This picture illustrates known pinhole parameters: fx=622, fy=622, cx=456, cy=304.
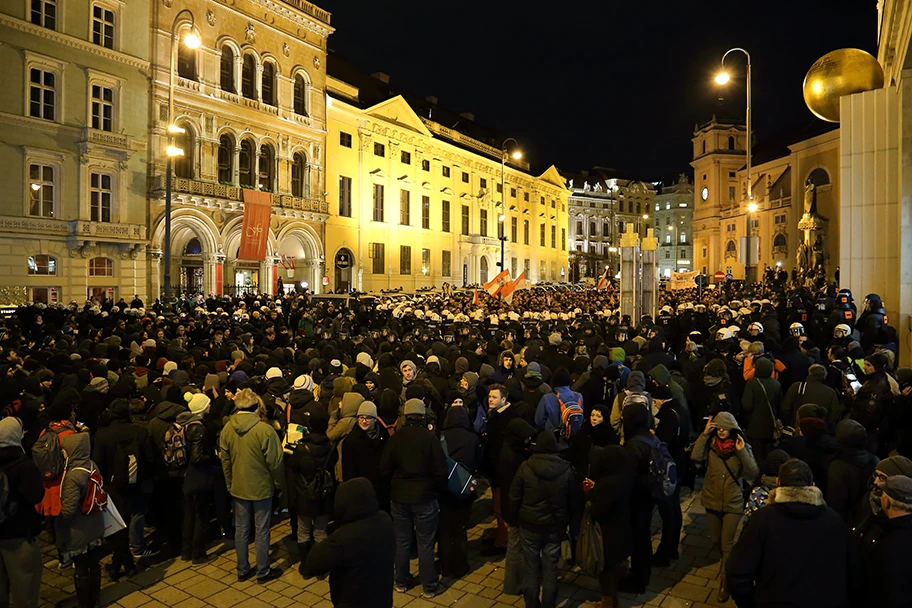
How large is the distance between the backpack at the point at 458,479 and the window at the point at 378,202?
132ft

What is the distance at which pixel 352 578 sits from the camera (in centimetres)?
381

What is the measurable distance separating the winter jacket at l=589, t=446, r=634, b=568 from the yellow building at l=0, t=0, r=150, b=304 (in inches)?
1091

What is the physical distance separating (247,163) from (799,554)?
120 ft

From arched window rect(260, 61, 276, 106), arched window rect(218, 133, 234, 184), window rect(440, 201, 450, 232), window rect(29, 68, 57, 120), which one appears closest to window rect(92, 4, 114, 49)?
window rect(29, 68, 57, 120)

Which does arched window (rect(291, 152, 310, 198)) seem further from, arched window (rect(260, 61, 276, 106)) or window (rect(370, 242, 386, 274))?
window (rect(370, 242, 386, 274))

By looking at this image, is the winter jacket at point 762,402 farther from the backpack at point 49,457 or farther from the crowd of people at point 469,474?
the backpack at point 49,457

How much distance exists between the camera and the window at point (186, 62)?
1262 inches

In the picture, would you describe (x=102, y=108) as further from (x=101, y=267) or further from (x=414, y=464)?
(x=414, y=464)

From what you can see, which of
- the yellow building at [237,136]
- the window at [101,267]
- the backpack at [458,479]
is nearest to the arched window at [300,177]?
the yellow building at [237,136]

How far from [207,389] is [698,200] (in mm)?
75324

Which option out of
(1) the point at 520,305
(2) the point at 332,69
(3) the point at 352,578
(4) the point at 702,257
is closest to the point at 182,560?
(3) the point at 352,578

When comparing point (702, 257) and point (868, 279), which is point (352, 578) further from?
point (702, 257)

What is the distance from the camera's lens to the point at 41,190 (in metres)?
26.8

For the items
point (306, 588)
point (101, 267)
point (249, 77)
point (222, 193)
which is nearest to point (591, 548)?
point (306, 588)
